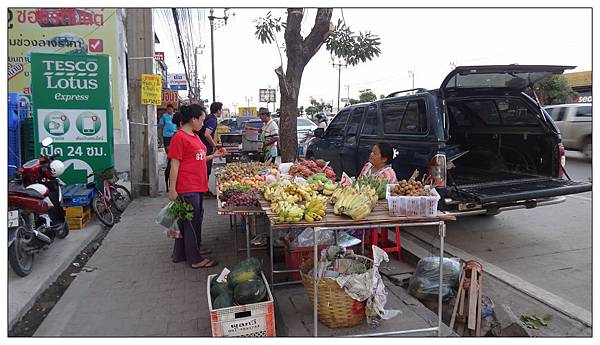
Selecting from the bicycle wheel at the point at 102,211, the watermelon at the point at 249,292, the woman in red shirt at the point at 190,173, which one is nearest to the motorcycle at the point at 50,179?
the bicycle wheel at the point at 102,211

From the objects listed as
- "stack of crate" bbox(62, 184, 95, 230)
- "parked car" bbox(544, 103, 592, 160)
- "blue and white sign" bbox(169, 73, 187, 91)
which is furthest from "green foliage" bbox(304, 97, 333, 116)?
"stack of crate" bbox(62, 184, 95, 230)

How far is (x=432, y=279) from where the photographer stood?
3902mm

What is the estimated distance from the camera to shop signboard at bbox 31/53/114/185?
6.54m

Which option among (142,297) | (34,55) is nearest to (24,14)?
(34,55)

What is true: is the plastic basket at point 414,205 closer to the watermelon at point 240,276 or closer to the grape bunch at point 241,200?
the watermelon at point 240,276

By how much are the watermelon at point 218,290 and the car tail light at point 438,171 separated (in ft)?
8.73

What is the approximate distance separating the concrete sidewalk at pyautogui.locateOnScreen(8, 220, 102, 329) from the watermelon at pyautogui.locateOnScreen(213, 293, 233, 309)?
1660mm

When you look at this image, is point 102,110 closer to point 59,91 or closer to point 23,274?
point 59,91

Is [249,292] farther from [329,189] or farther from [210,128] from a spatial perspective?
[210,128]

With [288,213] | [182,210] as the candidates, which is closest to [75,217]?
[182,210]

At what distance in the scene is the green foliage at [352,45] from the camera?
654 cm

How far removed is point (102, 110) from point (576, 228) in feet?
23.8

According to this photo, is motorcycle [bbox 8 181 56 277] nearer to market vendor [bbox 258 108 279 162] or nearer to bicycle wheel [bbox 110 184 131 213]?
bicycle wheel [bbox 110 184 131 213]

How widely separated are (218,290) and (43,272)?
2221mm
